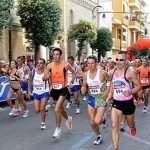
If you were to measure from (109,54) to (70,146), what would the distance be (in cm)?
4746

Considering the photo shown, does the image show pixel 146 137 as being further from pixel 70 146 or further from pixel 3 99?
pixel 3 99

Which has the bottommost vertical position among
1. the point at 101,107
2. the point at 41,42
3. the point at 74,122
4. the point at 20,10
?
the point at 74,122

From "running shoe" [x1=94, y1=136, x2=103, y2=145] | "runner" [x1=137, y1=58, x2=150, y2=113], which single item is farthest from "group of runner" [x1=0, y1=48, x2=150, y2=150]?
"runner" [x1=137, y1=58, x2=150, y2=113]

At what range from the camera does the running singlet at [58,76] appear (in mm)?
9508

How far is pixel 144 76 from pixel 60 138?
5933mm

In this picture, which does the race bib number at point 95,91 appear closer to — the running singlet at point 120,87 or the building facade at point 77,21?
the running singlet at point 120,87

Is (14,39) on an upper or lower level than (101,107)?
upper

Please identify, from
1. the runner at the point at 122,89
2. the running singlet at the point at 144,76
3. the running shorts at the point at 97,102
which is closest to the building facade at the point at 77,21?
the running singlet at the point at 144,76

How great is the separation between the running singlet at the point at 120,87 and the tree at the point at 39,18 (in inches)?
701

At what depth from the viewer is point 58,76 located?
9539 mm

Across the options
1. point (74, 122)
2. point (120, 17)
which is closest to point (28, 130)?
point (74, 122)

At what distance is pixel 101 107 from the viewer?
28.1ft

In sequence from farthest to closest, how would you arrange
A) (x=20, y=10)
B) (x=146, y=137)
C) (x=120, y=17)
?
1. (x=120, y=17)
2. (x=20, y=10)
3. (x=146, y=137)

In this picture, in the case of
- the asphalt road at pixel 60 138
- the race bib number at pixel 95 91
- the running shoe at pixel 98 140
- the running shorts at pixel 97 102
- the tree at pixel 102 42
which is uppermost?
the tree at pixel 102 42
